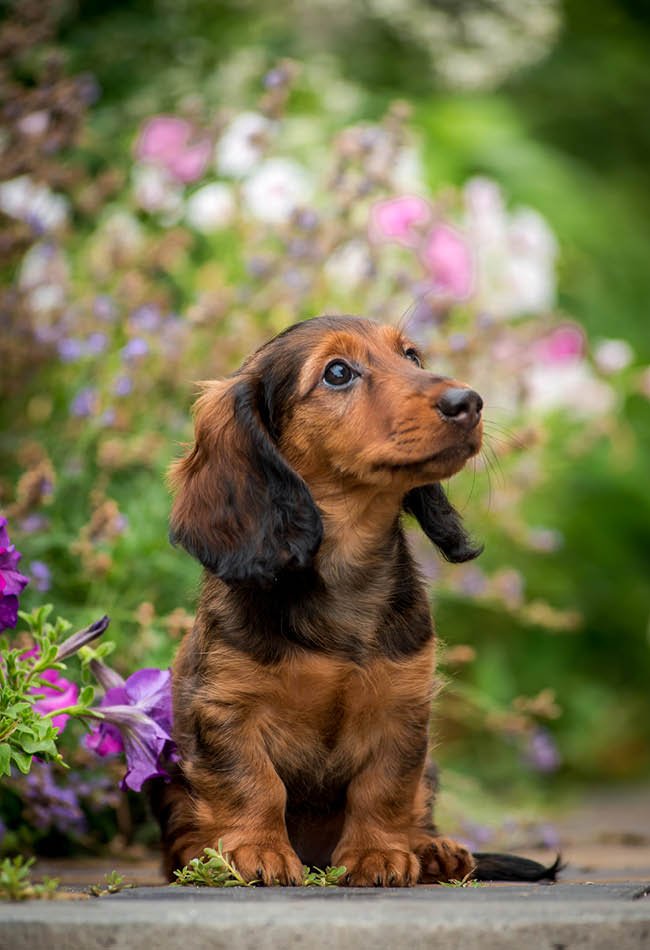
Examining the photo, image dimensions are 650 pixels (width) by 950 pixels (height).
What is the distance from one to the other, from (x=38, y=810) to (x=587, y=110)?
632 cm

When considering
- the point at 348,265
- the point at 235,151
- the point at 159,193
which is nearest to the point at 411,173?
the point at 348,265

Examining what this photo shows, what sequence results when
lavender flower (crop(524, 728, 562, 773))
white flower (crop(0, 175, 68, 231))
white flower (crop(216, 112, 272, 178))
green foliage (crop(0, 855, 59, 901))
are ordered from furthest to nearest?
white flower (crop(216, 112, 272, 178)), lavender flower (crop(524, 728, 562, 773)), white flower (crop(0, 175, 68, 231)), green foliage (crop(0, 855, 59, 901))

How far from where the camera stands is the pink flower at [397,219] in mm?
5523

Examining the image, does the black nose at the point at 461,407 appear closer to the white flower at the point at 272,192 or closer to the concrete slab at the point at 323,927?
the concrete slab at the point at 323,927

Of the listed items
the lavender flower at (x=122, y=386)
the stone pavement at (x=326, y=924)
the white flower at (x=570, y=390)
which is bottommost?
the white flower at (x=570, y=390)

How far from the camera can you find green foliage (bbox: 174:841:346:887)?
265cm

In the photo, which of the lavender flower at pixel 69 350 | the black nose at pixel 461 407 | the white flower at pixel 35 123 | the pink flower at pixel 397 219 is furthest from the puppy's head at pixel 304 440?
the pink flower at pixel 397 219

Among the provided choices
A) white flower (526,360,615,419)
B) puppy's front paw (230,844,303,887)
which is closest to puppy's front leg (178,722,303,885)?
puppy's front paw (230,844,303,887)

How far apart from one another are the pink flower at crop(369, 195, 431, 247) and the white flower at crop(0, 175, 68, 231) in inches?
43.4

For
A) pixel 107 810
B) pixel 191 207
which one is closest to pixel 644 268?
pixel 191 207

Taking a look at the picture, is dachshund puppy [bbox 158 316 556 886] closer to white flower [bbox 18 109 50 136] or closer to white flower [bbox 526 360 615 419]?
white flower [bbox 18 109 50 136]

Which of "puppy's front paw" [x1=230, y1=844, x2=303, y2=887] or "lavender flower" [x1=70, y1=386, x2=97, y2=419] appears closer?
"puppy's front paw" [x1=230, y1=844, x2=303, y2=887]

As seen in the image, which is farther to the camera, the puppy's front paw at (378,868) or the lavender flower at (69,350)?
the lavender flower at (69,350)

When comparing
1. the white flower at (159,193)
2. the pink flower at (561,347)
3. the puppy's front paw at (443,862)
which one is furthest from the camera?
the pink flower at (561,347)
